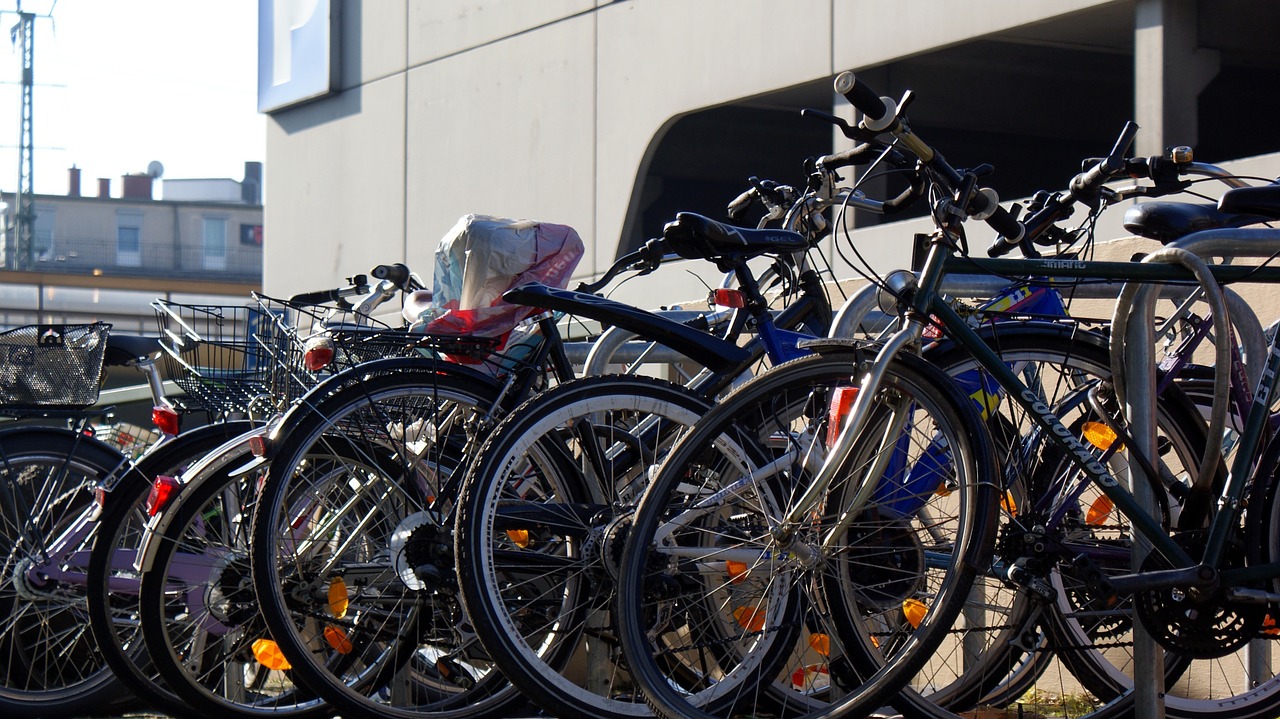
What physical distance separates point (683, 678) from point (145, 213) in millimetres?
52541

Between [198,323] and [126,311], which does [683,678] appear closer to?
[198,323]

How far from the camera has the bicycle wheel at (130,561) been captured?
142 inches

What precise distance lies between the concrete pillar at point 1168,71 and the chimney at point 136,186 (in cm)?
5458

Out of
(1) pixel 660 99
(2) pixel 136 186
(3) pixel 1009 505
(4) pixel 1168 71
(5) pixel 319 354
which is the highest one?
(2) pixel 136 186

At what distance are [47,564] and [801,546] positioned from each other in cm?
256

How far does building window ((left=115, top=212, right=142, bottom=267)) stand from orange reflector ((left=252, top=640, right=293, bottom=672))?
166 feet

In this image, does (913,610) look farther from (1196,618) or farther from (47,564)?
Answer: (47,564)

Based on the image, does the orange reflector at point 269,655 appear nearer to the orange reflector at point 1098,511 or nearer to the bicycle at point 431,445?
the bicycle at point 431,445

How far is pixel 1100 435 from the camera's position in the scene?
9.72 ft

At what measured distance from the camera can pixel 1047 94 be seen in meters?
10.6

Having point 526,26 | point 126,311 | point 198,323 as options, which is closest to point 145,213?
point 126,311

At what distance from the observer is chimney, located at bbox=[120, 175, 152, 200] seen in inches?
2254

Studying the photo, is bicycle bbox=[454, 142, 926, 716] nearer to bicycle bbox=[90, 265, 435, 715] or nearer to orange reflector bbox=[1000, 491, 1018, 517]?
bicycle bbox=[90, 265, 435, 715]

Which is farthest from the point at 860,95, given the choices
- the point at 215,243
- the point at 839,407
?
the point at 215,243
